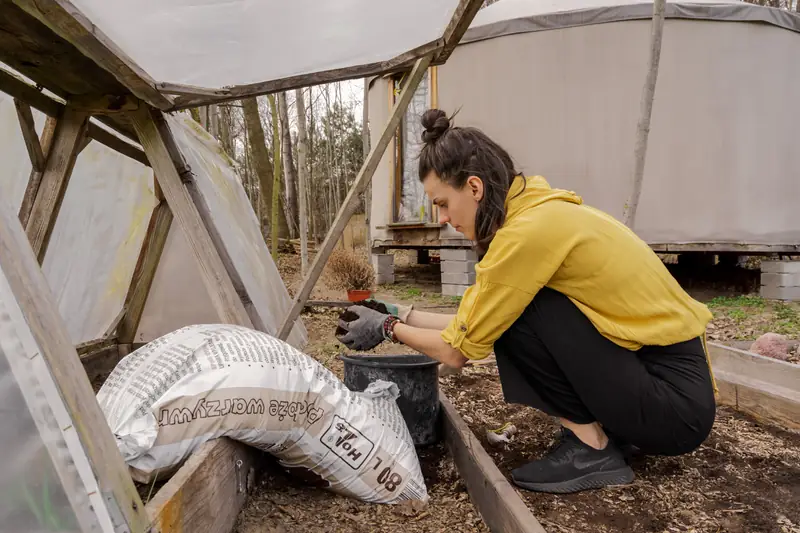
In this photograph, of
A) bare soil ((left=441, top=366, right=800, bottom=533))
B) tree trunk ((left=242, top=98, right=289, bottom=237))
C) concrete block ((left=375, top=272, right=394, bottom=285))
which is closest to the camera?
bare soil ((left=441, top=366, right=800, bottom=533))

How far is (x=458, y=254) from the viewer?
612 centimetres

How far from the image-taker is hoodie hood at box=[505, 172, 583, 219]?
1.46 m

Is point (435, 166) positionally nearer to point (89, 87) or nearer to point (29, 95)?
point (89, 87)

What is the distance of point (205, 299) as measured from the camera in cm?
348

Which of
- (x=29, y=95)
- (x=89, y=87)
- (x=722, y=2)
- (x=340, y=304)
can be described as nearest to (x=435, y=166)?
(x=89, y=87)

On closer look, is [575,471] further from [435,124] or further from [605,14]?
[605,14]

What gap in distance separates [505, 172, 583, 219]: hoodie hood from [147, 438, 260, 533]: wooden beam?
3.03 feet

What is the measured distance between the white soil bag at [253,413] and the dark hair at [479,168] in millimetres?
591

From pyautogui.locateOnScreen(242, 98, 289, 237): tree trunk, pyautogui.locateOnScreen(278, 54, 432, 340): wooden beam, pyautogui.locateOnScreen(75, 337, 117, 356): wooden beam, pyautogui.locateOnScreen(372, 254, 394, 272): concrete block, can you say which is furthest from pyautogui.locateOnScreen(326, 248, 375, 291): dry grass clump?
pyautogui.locateOnScreen(278, 54, 432, 340): wooden beam

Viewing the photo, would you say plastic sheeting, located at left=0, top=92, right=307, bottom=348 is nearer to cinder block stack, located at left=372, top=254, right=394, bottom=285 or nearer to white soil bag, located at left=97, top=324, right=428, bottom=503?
white soil bag, located at left=97, top=324, right=428, bottom=503

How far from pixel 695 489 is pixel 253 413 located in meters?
1.19

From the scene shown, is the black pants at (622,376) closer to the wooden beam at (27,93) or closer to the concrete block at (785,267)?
the wooden beam at (27,93)

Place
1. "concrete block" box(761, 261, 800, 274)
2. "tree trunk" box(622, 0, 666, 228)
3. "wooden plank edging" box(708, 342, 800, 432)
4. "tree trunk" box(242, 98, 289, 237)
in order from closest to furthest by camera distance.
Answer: "wooden plank edging" box(708, 342, 800, 432) < "tree trunk" box(622, 0, 666, 228) < "concrete block" box(761, 261, 800, 274) < "tree trunk" box(242, 98, 289, 237)

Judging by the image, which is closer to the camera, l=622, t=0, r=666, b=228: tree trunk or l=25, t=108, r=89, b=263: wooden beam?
l=25, t=108, r=89, b=263: wooden beam
